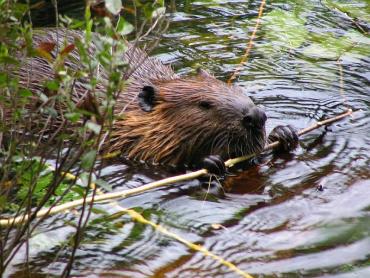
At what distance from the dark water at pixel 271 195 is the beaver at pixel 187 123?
5.7 inches

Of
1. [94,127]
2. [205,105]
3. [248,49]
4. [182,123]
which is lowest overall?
[248,49]

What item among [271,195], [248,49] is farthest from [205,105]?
[248,49]

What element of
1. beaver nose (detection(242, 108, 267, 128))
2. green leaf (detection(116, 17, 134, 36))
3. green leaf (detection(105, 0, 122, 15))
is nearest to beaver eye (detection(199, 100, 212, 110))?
beaver nose (detection(242, 108, 267, 128))

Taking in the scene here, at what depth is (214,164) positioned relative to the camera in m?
4.07

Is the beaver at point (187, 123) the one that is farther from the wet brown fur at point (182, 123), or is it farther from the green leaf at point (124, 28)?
the green leaf at point (124, 28)

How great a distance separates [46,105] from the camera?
252cm

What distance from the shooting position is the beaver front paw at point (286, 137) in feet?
14.4

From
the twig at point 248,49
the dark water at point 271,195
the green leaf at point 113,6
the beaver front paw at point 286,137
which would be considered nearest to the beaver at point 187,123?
the beaver front paw at point 286,137

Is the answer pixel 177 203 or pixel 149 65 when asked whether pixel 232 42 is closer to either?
pixel 149 65

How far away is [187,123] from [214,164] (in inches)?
16.9

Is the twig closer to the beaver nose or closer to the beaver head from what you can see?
the beaver head

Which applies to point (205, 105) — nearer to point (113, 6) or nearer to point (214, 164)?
point (214, 164)

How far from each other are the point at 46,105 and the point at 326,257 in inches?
52.0

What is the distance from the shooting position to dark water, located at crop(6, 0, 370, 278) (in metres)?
3.09
